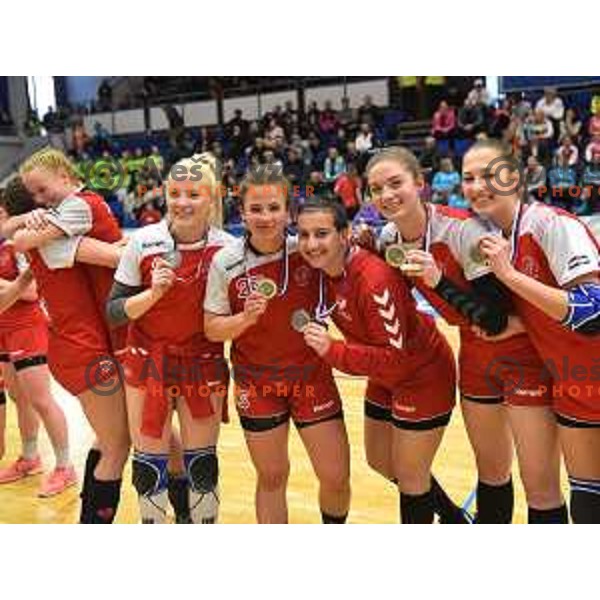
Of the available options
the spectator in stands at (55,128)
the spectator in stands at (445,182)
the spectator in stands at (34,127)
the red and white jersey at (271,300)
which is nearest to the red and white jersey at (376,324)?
the red and white jersey at (271,300)

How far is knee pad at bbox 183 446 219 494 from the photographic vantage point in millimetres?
2521

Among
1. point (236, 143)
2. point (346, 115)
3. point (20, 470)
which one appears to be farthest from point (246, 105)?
point (20, 470)

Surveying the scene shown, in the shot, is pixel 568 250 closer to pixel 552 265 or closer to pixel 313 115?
pixel 552 265

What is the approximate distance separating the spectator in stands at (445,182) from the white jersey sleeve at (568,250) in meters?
1.40

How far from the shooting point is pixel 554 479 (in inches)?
94.0

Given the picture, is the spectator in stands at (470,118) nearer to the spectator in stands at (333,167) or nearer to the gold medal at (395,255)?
the spectator in stands at (333,167)

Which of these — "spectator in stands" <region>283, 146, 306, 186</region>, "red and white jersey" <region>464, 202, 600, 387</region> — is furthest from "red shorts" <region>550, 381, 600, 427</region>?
"spectator in stands" <region>283, 146, 306, 186</region>

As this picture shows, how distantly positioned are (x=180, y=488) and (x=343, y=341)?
1.01 meters

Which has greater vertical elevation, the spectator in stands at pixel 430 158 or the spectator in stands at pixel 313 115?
the spectator in stands at pixel 313 115

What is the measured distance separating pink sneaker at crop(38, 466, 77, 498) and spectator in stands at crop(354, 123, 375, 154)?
2433mm

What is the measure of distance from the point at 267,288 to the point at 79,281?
30.6 inches

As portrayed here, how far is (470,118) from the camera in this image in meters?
5.02

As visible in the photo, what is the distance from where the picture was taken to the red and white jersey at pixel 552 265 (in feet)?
7.12
